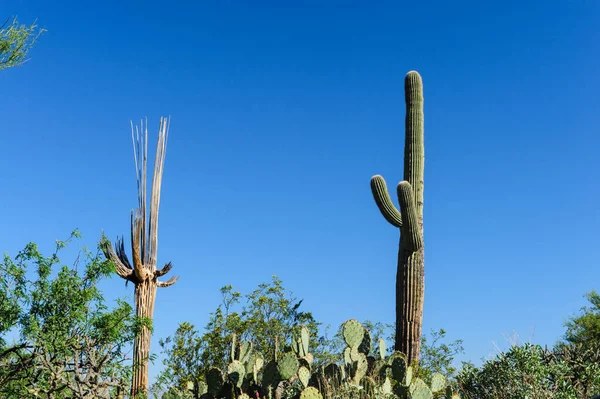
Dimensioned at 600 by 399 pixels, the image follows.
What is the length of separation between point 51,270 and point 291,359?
3.67 metres

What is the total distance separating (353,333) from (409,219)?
8.65ft

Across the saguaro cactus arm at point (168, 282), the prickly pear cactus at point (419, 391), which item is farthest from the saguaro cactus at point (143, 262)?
the prickly pear cactus at point (419, 391)

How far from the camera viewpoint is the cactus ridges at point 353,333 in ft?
25.1

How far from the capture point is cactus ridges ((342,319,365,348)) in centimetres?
766

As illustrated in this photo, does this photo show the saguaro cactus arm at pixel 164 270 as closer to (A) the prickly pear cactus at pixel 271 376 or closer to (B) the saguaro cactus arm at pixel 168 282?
(B) the saguaro cactus arm at pixel 168 282

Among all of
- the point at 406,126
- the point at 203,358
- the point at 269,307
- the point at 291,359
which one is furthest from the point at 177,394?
the point at 406,126

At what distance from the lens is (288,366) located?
22.7 feet

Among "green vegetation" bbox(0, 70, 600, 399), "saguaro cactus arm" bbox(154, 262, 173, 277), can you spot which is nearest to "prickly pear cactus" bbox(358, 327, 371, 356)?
"green vegetation" bbox(0, 70, 600, 399)

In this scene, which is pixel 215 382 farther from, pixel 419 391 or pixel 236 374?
pixel 419 391

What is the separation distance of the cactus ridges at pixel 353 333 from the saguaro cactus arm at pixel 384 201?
2.83m

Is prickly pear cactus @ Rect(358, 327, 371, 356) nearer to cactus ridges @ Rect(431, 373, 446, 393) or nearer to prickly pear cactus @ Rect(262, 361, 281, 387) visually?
cactus ridges @ Rect(431, 373, 446, 393)

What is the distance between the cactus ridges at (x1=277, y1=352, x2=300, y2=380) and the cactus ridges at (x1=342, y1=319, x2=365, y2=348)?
911 mm

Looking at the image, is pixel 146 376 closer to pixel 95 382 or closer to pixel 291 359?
pixel 95 382

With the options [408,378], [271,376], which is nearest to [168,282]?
[271,376]
